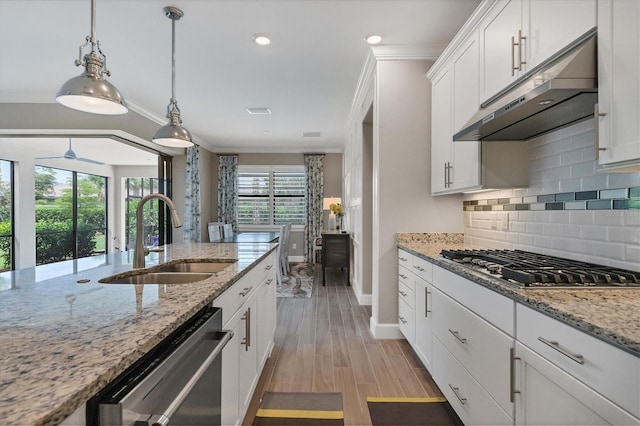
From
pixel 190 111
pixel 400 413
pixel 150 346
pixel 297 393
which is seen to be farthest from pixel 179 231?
pixel 150 346

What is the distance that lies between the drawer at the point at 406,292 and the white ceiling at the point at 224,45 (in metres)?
2.11

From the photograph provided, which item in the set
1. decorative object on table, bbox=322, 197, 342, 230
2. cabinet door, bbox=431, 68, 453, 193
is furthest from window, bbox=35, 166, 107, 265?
cabinet door, bbox=431, 68, 453, 193

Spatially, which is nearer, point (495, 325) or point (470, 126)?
point (495, 325)

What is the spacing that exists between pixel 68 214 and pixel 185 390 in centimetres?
839

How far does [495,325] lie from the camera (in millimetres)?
1318

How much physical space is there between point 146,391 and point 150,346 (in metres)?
0.09

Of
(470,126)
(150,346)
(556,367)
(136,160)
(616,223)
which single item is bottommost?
(556,367)

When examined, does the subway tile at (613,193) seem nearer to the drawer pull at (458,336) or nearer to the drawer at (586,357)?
the drawer at (586,357)

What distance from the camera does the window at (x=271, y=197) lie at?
7664 millimetres

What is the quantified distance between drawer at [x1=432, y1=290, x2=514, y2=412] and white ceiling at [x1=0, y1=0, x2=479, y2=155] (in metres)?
2.15

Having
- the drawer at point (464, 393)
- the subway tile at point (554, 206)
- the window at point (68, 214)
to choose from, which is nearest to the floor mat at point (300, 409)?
the drawer at point (464, 393)

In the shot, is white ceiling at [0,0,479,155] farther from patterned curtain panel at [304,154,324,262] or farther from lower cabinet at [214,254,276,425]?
patterned curtain panel at [304,154,324,262]

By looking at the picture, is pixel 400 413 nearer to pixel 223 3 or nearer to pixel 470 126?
pixel 470 126

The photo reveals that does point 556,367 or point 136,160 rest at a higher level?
point 136,160
